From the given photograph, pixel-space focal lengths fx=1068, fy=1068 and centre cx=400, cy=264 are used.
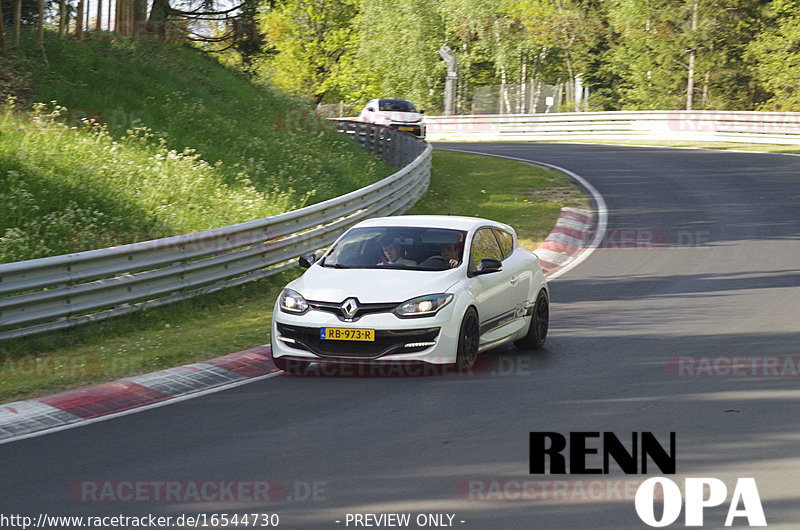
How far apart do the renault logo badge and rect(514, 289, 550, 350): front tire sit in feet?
7.65

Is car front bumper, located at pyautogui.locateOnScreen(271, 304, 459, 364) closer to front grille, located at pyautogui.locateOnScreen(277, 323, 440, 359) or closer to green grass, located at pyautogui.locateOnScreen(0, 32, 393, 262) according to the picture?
front grille, located at pyautogui.locateOnScreen(277, 323, 440, 359)

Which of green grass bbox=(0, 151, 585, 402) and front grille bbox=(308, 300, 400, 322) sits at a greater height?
front grille bbox=(308, 300, 400, 322)

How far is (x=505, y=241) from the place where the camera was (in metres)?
11.8

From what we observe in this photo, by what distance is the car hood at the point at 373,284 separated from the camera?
976 cm

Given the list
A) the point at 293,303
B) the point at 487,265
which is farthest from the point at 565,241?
the point at 293,303

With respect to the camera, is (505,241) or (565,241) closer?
(505,241)

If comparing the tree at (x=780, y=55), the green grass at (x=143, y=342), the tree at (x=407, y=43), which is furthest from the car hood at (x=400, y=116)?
the tree at (x=407, y=43)

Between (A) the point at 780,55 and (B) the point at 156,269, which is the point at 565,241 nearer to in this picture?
(B) the point at 156,269

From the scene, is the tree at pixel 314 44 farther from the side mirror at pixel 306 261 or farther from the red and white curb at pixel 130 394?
the red and white curb at pixel 130 394

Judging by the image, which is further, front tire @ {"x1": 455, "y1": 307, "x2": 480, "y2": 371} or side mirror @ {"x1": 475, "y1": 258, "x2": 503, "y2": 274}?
side mirror @ {"x1": 475, "y1": 258, "x2": 503, "y2": 274}

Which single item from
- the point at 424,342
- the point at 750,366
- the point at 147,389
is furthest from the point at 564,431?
the point at 147,389

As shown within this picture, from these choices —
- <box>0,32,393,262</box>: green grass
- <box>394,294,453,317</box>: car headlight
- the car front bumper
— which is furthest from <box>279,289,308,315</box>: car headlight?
<box>0,32,393,262</box>: green grass

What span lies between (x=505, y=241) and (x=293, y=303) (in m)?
2.89

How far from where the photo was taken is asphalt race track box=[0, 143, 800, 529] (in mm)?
6125
